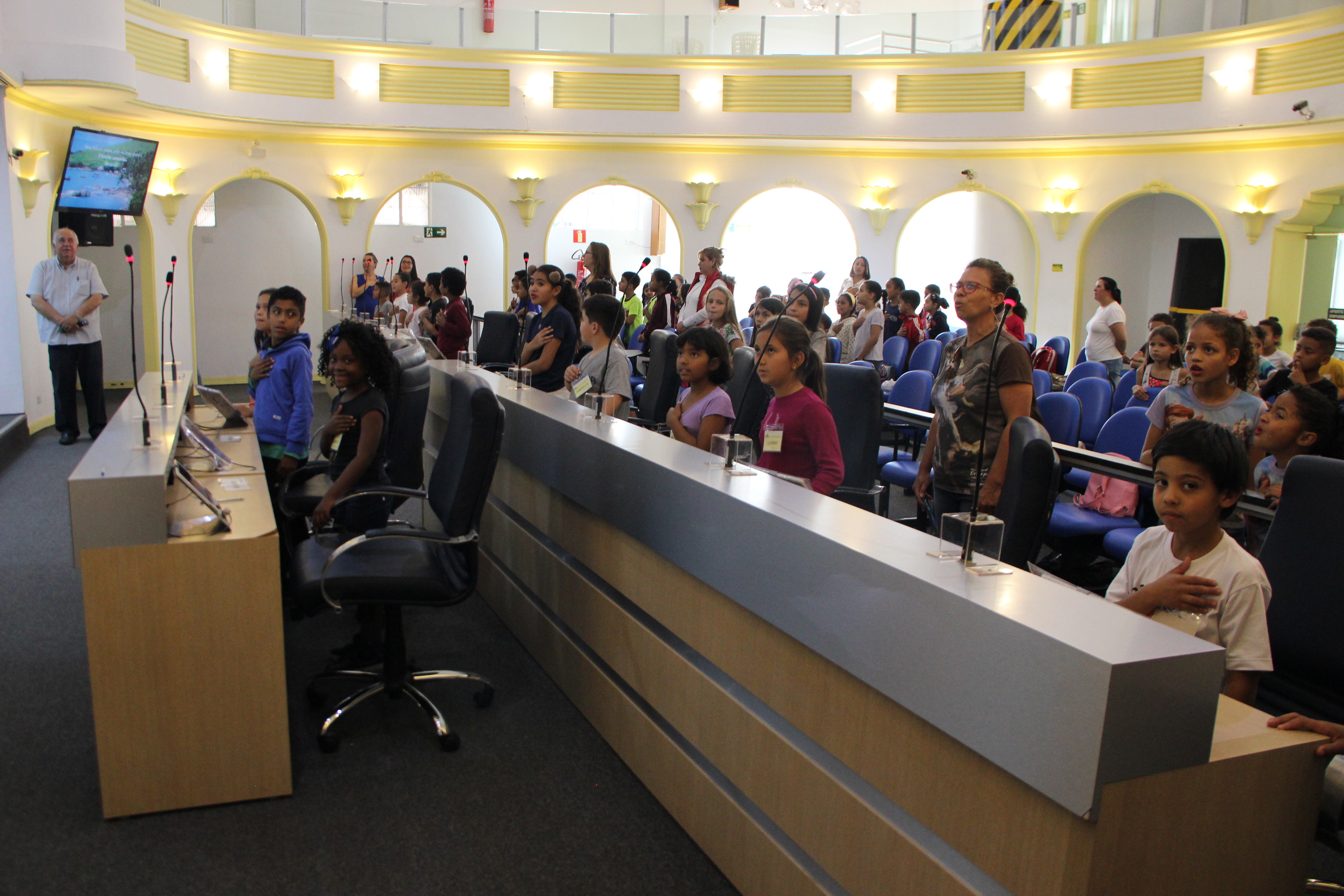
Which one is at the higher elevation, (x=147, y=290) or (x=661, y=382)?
(x=147, y=290)

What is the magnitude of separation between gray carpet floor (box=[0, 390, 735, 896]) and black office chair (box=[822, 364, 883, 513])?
5.04 feet

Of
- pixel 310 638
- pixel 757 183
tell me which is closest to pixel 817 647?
pixel 310 638

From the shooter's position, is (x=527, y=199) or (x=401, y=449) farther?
(x=527, y=199)

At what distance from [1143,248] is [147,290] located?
39.6 feet

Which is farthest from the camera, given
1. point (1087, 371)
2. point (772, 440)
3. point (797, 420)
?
point (1087, 371)

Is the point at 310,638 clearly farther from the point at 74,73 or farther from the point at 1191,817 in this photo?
the point at 74,73

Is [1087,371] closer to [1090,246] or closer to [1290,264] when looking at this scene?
[1290,264]

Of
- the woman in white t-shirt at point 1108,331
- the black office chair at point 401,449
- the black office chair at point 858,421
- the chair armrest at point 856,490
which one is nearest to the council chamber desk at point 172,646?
the black office chair at point 401,449

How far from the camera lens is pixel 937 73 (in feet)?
38.1

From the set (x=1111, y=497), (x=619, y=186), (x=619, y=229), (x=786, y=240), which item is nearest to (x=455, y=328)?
(x=1111, y=497)

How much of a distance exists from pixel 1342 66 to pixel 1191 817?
10301mm

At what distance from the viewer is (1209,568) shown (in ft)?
6.08

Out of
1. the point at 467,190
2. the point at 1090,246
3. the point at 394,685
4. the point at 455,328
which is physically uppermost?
the point at 467,190

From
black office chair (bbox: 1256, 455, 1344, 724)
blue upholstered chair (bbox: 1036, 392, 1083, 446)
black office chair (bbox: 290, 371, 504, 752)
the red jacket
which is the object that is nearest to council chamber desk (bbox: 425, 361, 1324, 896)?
black office chair (bbox: 290, 371, 504, 752)
